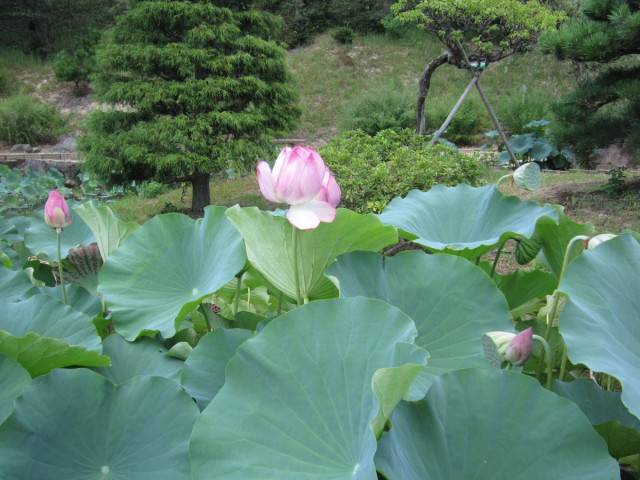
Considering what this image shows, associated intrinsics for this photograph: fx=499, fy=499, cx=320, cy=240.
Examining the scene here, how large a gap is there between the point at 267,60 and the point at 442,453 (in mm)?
4214

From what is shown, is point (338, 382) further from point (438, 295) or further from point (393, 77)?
point (393, 77)

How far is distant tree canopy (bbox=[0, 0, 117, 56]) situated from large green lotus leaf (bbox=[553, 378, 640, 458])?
42.1 feet

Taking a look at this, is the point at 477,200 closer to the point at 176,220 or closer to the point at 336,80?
the point at 176,220

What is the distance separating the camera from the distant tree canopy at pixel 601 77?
339 cm

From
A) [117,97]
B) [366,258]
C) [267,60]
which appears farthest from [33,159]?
[366,258]

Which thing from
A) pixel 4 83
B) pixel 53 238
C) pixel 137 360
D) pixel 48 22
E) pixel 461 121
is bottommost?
pixel 461 121

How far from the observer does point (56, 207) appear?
0.78 metres

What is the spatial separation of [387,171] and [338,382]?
2.59 meters

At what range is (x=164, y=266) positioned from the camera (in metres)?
0.62

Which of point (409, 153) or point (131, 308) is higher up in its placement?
point (131, 308)

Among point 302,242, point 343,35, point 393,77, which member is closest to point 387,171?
point 302,242

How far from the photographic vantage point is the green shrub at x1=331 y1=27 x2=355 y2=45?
11664mm

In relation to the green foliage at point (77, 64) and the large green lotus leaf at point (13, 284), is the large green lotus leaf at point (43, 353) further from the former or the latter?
the green foliage at point (77, 64)

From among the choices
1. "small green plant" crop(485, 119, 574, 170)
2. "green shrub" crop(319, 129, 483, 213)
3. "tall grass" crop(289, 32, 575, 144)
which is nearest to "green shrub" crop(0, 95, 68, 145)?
"tall grass" crop(289, 32, 575, 144)
